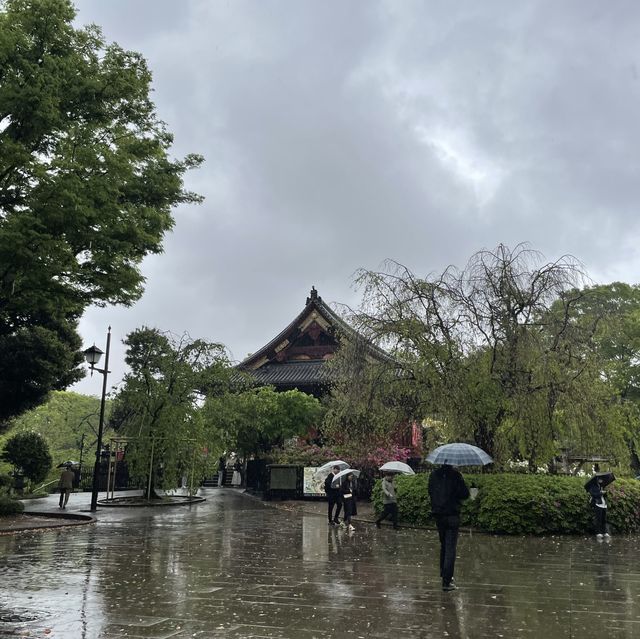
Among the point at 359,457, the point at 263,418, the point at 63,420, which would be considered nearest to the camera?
the point at 359,457

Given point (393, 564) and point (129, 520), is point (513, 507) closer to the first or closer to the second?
point (393, 564)

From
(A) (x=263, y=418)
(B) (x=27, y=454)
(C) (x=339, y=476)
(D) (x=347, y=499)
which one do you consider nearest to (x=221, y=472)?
(A) (x=263, y=418)

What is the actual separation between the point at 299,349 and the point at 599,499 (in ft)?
88.1

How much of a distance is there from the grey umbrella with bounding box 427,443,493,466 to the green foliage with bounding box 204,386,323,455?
17056 mm

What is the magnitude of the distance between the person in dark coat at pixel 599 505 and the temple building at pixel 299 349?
2265 centimetres

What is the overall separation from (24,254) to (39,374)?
11.4m

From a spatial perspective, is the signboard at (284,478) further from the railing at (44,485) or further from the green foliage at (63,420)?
the green foliage at (63,420)

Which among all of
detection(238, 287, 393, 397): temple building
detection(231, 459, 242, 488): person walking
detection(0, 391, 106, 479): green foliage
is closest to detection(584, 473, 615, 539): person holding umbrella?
detection(238, 287, 393, 397): temple building

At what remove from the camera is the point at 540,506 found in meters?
13.6

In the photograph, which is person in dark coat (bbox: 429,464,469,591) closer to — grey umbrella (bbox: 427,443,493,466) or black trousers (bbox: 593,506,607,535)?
grey umbrella (bbox: 427,443,493,466)

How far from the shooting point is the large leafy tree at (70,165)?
12.6 meters

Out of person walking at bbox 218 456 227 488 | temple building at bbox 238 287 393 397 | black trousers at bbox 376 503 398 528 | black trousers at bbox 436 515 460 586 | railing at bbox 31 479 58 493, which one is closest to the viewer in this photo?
black trousers at bbox 436 515 460 586

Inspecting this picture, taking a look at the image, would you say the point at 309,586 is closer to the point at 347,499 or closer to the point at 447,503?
the point at 447,503

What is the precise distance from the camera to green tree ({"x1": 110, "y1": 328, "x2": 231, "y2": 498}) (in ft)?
78.8
